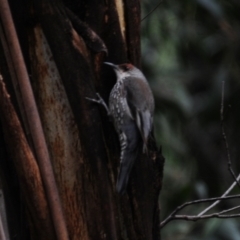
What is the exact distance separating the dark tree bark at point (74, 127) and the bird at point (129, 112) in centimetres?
4

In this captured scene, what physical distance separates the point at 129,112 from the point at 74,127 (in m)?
0.69

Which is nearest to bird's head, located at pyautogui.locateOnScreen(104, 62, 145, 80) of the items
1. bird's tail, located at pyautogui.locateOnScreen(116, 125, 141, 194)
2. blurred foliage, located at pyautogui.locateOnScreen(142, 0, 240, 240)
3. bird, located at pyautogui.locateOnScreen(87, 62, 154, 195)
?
bird, located at pyautogui.locateOnScreen(87, 62, 154, 195)

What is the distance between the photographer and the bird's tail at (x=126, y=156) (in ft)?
7.57

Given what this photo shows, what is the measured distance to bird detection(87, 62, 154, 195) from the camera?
7.84 feet

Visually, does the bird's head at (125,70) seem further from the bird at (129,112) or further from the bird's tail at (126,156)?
the bird's tail at (126,156)

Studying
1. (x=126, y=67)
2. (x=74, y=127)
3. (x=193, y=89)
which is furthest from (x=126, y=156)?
(x=193, y=89)

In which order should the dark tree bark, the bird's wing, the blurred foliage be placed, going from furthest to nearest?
the blurred foliage, the bird's wing, the dark tree bark

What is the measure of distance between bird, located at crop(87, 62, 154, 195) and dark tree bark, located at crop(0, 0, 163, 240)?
4 cm

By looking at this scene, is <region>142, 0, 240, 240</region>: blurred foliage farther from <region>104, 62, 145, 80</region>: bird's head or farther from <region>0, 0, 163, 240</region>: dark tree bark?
<region>0, 0, 163, 240</region>: dark tree bark

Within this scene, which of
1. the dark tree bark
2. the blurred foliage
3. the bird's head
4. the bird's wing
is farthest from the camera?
the blurred foliage

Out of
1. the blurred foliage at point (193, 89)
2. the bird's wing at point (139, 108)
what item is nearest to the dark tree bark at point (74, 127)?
the bird's wing at point (139, 108)

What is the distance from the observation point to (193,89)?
253 inches

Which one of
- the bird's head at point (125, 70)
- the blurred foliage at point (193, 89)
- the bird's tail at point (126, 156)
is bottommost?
the blurred foliage at point (193, 89)

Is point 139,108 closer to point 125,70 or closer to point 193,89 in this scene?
point 125,70
